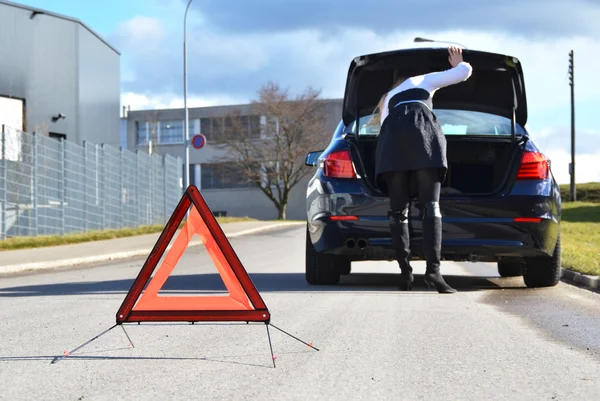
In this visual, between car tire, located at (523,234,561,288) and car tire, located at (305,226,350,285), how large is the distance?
180cm

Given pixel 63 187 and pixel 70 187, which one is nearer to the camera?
pixel 63 187

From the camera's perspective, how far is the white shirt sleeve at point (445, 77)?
8.25 m

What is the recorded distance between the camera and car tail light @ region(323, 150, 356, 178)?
8898 millimetres

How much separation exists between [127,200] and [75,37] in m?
15.4

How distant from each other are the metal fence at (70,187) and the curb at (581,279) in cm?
1336

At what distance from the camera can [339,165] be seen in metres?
8.94

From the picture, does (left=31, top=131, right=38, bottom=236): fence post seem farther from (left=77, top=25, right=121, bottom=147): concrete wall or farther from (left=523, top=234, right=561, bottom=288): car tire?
(left=77, top=25, right=121, bottom=147): concrete wall

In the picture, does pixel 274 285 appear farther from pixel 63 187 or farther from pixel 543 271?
pixel 63 187

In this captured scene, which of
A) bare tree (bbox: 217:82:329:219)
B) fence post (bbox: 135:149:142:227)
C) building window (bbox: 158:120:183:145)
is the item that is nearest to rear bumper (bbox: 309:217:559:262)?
fence post (bbox: 135:149:142:227)

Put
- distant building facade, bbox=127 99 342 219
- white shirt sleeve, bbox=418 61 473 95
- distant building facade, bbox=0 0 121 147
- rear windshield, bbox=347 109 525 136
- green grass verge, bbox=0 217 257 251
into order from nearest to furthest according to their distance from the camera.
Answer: white shirt sleeve, bbox=418 61 473 95
rear windshield, bbox=347 109 525 136
green grass verge, bbox=0 217 257 251
distant building facade, bbox=0 0 121 147
distant building facade, bbox=127 99 342 219

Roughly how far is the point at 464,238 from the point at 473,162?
3.35ft

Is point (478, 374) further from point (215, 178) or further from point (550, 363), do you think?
point (215, 178)

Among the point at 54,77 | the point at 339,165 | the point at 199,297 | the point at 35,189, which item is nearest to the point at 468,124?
the point at 339,165

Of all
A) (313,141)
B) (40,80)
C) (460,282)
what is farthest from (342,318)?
(313,141)
